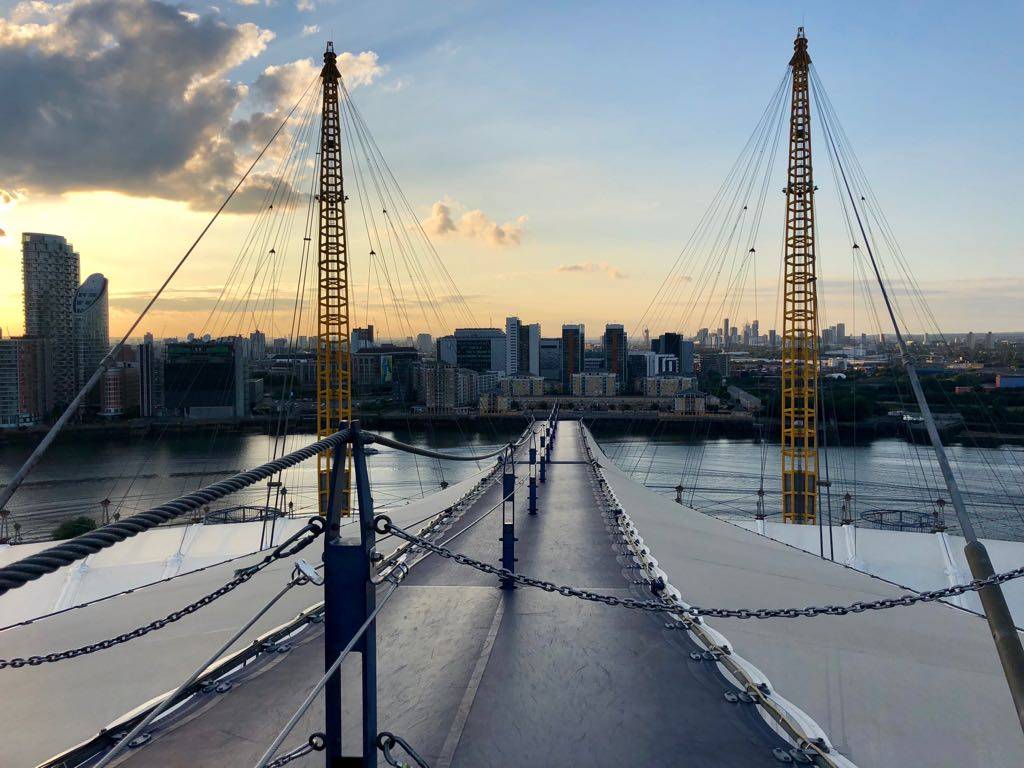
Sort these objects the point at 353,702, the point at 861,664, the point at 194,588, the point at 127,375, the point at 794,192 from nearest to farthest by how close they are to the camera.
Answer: the point at 353,702 → the point at 861,664 → the point at 194,588 → the point at 794,192 → the point at 127,375

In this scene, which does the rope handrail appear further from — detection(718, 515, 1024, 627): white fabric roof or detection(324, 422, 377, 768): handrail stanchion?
detection(718, 515, 1024, 627): white fabric roof

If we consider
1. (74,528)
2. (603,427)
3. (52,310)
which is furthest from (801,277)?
(52,310)

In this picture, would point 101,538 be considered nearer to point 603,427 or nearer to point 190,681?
point 190,681

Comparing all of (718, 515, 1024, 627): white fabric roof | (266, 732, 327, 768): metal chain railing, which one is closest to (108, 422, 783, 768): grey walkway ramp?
(266, 732, 327, 768): metal chain railing

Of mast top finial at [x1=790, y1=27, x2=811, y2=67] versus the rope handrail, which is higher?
mast top finial at [x1=790, y1=27, x2=811, y2=67]

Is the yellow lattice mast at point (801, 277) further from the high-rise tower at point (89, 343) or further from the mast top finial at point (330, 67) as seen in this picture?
the high-rise tower at point (89, 343)

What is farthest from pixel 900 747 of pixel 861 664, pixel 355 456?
pixel 355 456

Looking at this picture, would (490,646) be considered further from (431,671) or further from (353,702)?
(353,702)
